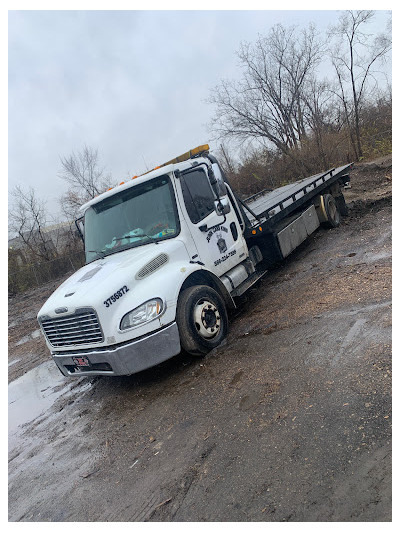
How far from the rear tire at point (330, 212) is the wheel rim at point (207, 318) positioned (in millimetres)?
6030

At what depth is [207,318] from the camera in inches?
201

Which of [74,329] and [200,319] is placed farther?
[200,319]

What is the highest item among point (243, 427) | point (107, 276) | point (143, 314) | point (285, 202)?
point (107, 276)

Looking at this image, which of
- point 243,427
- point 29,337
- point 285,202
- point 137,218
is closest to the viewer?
point 243,427

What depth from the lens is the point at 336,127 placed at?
24.3 metres

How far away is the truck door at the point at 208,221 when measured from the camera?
561 centimetres

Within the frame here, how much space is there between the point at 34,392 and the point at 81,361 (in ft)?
8.26

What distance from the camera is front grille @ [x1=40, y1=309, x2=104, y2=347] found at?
14.3 ft

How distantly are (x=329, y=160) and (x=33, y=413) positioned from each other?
2156 centimetres

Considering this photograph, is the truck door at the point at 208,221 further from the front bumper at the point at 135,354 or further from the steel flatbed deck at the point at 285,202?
the front bumper at the point at 135,354

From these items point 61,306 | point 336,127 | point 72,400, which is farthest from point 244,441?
point 336,127

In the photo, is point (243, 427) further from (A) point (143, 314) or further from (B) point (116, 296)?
(B) point (116, 296)

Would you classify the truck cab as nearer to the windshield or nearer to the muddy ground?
the windshield

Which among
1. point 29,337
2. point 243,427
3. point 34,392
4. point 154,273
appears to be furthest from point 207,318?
point 29,337
